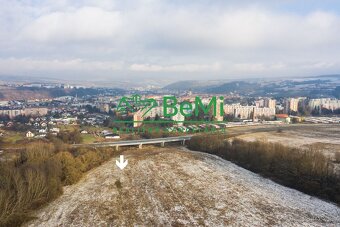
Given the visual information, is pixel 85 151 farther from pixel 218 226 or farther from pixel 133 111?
pixel 133 111

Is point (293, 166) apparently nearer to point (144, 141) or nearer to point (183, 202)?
point (183, 202)

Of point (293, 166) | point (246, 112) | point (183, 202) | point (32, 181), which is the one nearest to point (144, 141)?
point (293, 166)

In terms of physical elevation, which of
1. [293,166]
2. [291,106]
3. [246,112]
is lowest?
[246,112]

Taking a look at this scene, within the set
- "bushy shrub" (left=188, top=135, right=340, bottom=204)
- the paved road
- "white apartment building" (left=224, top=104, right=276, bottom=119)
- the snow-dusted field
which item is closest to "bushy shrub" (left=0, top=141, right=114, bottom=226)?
the snow-dusted field

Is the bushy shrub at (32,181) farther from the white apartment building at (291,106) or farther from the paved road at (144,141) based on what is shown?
the white apartment building at (291,106)

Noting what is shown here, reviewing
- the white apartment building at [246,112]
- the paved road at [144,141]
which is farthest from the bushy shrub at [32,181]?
the white apartment building at [246,112]

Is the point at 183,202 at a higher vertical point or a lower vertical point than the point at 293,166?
lower

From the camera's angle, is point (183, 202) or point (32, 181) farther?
point (183, 202)

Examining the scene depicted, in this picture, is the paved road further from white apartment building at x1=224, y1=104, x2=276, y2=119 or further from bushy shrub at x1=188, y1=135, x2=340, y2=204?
white apartment building at x1=224, y1=104, x2=276, y2=119

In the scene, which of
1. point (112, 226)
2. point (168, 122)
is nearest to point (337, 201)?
point (112, 226)
